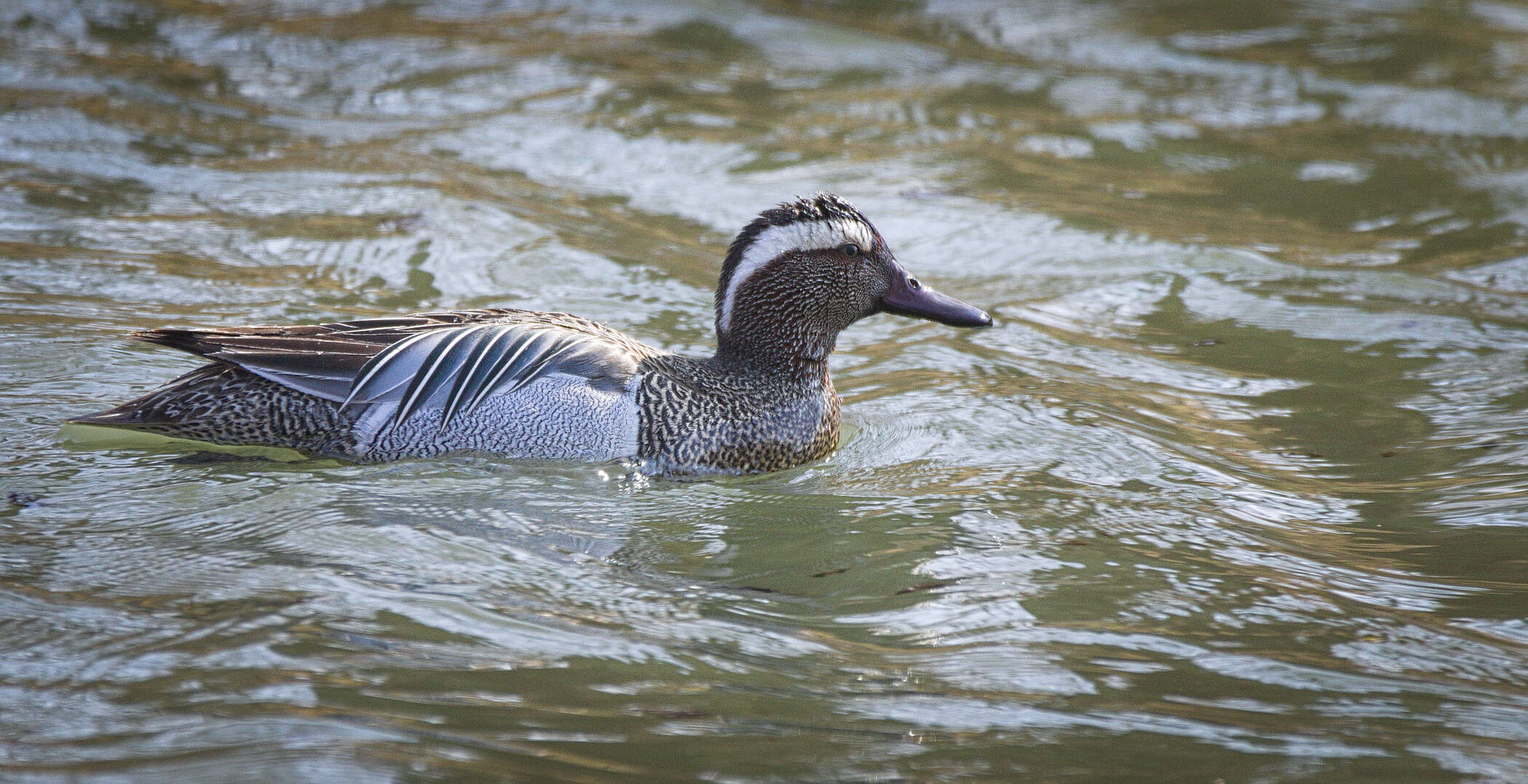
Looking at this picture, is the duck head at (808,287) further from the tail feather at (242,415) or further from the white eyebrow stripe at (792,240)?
the tail feather at (242,415)

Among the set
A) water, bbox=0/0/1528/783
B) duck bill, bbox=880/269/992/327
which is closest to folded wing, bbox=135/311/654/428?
water, bbox=0/0/1528/783

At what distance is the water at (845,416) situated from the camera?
142 inches

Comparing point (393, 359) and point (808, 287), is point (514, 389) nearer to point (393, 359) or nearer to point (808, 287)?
point (393, 359)

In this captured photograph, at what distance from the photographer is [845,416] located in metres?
6.54

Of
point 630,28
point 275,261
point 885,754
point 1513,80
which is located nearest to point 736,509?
point 885,754

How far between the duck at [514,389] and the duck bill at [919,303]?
0.25 m

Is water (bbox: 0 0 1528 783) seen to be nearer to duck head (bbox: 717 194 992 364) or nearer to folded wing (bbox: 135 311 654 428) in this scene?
folded wing (bbox: 135 311 654 428)

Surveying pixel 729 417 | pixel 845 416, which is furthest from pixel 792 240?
pixel 845 416

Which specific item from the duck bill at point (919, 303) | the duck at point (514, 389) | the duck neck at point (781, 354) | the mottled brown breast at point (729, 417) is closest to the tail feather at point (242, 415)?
the duck at point (514, 389)

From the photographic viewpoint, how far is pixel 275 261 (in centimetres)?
768

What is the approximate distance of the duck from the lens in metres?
5.37

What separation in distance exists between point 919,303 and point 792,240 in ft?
2.09

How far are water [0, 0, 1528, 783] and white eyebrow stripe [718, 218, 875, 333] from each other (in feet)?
2.93

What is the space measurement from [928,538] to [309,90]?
7748 millimetres
